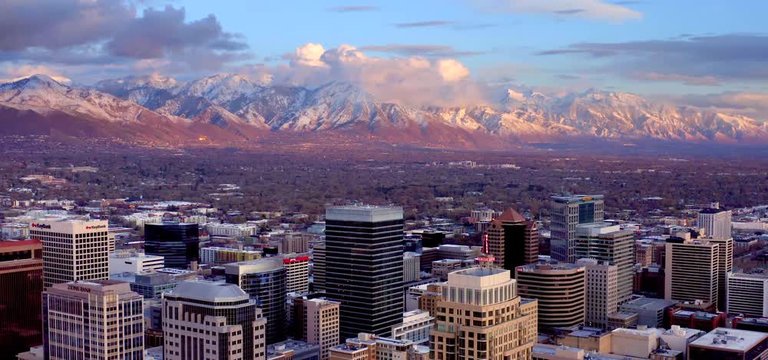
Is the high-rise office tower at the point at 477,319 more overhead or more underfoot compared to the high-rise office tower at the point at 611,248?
more overhead

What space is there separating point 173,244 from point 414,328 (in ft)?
108

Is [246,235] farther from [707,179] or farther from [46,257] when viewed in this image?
[707,179]

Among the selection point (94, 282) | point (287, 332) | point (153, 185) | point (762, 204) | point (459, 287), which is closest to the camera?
point (459, 287)

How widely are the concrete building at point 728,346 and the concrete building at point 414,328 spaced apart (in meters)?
13.7

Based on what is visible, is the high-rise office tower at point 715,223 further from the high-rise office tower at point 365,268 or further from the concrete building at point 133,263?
the concrete building at point 133,263

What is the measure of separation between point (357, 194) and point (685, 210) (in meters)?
49.0

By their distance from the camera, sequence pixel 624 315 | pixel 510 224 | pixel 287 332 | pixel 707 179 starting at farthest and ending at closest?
1. pixel 707 179
2. pixel 510 224
3. pixel 624 315
4. pixel 287 332

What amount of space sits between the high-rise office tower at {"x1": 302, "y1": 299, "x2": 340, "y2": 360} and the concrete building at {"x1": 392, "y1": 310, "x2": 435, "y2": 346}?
128 inches

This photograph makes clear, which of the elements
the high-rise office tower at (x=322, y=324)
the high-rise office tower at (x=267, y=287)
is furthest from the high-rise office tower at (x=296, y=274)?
the high-rise office tower at (x=322, y=324)

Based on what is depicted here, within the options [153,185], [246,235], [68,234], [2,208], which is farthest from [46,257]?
[153,185]

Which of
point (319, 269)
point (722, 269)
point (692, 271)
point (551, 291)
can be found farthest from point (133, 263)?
point (722, 269)

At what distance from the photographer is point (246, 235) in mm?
107562

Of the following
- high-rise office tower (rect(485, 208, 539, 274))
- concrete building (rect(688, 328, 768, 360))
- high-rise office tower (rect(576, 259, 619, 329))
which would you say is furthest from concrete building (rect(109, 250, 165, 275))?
concrete building (rect(688, 328, 768, 360))

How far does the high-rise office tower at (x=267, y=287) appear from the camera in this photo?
Answer: 186ft
